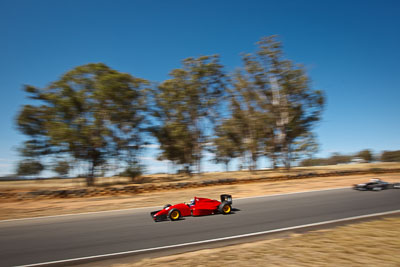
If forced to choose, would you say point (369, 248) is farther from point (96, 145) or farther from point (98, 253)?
point (96, 145)

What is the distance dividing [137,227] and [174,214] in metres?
1.24

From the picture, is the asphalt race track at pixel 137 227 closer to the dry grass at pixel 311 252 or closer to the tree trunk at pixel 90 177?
the dry grass at pixel 311 252

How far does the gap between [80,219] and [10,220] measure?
2.88 metres

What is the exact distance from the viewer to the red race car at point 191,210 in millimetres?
7629

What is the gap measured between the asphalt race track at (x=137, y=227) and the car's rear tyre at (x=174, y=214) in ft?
0.58

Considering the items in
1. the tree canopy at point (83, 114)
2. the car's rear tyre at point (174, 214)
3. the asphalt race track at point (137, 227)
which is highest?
the tree canopy at point (83, 114)

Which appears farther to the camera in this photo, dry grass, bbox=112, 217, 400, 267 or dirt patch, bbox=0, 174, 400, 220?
dirt patch, bbox=0, 174, 400, 220

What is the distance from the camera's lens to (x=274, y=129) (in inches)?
1228

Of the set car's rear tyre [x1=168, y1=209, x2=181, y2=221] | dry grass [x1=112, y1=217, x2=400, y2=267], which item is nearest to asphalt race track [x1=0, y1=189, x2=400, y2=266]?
car's rear tyre [x1=168, y1=209, x2=181, y2=221]

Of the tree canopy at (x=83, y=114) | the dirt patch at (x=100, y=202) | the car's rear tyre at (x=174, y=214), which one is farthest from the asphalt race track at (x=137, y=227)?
the tree canopy at (x=83, y=114)

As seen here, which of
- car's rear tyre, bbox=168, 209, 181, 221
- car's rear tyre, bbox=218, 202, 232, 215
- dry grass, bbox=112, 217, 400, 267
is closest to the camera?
dry grass, bbox=112, 217, 400, 267

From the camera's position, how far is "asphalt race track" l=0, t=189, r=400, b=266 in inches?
215

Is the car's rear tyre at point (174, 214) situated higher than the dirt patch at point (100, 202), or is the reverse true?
the car's rear tyre at point (174, 214)

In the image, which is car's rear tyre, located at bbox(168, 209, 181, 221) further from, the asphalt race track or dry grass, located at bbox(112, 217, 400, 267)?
dry grass, located at bbox(112, 217, 400, 267)
